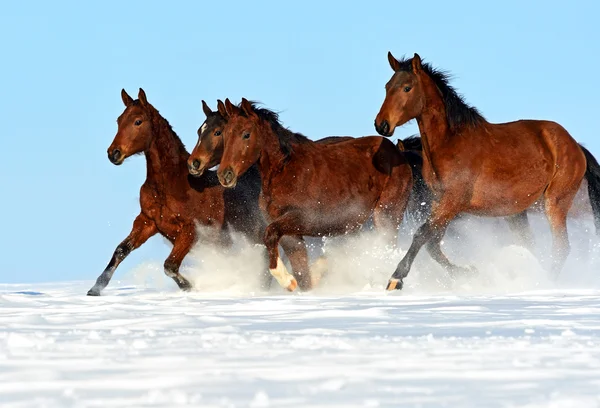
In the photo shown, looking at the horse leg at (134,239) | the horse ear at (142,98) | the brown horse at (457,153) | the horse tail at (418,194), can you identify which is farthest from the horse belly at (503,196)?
the horse ear at (142,98)

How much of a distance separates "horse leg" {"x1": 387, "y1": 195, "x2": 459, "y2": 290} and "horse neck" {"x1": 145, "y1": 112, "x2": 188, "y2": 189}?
2.74 m

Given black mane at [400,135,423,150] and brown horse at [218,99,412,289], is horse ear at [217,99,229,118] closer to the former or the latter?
brown horse at [218,99,412,289]

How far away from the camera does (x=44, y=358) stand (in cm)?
451

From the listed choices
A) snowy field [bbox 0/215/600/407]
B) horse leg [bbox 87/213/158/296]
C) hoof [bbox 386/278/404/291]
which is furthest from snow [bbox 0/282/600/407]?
horse leg [bbox 87/213/158/296]

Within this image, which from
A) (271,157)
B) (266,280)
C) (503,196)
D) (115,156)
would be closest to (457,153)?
(503,196)

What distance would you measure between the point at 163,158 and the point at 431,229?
10.2 feet

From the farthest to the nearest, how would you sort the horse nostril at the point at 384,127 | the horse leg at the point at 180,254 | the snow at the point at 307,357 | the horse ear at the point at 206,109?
1. the horse ear at the point at 206,109
2. the horse leg at the point at 180,254
3. the horse nostril at the point at 384,127
4. the snow at the point at 307,357

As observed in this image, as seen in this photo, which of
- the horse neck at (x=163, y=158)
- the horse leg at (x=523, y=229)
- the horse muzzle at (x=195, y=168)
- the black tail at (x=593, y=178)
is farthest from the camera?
the horse leg at (x=523, y=229)

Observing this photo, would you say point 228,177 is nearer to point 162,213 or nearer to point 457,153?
point 162,213

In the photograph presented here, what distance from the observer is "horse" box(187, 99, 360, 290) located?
9672 mm

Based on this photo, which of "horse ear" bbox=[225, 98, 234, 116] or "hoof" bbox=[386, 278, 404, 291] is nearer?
"hoof" bbox=[386, 278, 404, 291]

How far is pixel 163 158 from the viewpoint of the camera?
10344 mm

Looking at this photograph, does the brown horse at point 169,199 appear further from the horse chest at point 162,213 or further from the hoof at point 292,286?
the hoof at point 292,286

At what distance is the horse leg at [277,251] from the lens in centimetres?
905
